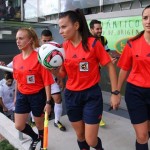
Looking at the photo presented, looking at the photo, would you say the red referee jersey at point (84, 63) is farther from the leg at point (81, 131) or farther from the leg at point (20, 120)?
the leg at point (20, 120)

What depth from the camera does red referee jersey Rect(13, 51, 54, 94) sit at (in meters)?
3.00

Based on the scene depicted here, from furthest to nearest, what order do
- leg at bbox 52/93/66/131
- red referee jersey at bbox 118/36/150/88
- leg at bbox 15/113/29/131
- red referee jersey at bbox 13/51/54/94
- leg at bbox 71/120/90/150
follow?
leg at bbox 52/93/66/131 → leg at bbox 15/113/29/131 → red referee jersey at bbox 13/51/54/94 → leg at bbox 71/120/90/150 → red referee jersey at bbox 118/36/150/88

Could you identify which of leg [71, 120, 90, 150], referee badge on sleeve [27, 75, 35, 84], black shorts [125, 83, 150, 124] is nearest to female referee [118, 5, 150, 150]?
black shorts [125, 83, 150, 124]

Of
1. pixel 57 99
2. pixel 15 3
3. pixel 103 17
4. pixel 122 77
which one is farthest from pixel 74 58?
pixel 15 3

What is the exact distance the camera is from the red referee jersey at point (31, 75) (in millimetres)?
3002

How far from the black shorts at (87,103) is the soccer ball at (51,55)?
1.08 ft

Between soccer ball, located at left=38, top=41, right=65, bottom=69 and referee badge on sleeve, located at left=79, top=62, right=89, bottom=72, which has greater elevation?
soccer ball, located at left=38, top=41, right=65, bottom=69

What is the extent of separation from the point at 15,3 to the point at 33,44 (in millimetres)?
7855

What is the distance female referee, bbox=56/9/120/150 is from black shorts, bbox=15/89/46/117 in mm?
531

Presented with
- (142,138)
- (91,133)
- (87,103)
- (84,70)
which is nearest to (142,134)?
(142,138)

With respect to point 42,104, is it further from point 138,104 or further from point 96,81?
point 138,104

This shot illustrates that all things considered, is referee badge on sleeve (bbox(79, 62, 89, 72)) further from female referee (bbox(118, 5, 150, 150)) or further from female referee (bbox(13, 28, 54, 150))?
female referee (bbox(13, 28, 54, 150))

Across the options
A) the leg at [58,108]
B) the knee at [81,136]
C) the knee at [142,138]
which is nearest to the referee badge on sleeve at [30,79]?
the knee at [81,136]

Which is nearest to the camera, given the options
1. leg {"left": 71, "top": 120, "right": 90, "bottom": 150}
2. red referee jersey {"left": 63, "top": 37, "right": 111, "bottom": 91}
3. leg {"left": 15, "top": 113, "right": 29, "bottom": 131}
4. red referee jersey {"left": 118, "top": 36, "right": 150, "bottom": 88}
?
red referee jersey {"left": 118, "top": 36, "right": 150, "bottom": 88}
